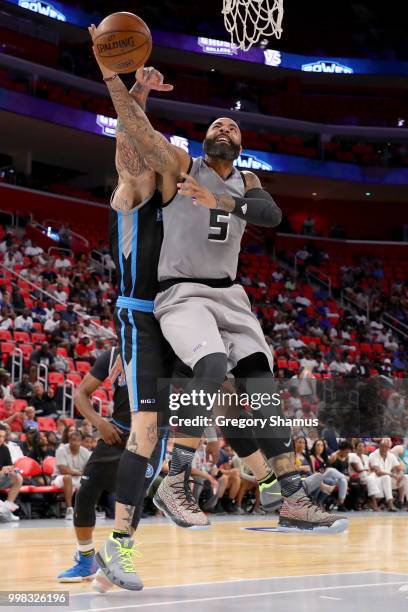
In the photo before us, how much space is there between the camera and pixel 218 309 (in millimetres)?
4273

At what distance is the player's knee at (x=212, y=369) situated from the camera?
3986 millimetres

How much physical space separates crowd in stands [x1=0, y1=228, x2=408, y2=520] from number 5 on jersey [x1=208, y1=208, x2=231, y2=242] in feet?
3.90

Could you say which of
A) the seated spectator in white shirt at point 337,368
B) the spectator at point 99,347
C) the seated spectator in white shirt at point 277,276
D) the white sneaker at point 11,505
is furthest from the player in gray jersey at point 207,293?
the seated spectator in white shirt at point 277,276

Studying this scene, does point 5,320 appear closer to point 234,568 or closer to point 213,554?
point 213,554

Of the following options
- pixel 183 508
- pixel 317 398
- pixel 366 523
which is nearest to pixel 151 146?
pixel 183 508

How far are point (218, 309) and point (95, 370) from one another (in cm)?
220

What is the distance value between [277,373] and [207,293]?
15219 millimetres

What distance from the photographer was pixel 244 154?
1077 inches

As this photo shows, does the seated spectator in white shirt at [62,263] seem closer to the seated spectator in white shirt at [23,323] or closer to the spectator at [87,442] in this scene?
the seated spectator in white shirt at [23,323]

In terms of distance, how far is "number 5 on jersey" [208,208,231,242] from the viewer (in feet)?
14.2

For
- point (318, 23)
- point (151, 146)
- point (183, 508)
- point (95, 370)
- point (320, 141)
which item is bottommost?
point (183, 508)

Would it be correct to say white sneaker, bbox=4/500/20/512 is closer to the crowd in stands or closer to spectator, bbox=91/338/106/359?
the crowd in stands

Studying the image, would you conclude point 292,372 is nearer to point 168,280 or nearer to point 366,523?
point 366,523

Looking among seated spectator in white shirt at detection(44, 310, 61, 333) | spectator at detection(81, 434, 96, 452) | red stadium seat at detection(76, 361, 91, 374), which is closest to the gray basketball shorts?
spectator at detection(81, 434, 96, 452)
